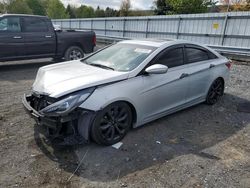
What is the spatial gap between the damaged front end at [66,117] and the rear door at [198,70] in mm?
2287

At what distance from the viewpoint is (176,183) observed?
9.75ft

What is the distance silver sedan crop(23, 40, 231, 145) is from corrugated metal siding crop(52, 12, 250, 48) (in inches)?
289

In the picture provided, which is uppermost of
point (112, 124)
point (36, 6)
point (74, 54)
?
point (36, 6)

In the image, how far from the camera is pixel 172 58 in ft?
14.9

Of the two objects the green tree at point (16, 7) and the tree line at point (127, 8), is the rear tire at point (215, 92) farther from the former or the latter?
the green tree at point (16, 7)

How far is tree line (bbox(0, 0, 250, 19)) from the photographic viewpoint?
79.7 ft

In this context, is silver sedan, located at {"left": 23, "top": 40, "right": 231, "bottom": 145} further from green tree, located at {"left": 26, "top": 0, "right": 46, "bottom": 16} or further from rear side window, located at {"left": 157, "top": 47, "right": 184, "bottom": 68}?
green tree, located at {"left": 26, "top": 0, "right": 46, "bottom": 16}

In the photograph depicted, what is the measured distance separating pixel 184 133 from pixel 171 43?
1.68 meters

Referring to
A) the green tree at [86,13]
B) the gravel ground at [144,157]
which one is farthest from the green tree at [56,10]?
the gravel ground at [144,157]

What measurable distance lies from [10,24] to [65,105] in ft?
20.9

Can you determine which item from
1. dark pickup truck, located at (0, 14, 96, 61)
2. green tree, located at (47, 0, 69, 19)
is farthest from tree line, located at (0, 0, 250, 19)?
dark pickup truck, located at (0, 14, 96, 61)

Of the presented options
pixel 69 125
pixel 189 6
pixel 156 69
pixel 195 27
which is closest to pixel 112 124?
pixel 69 125

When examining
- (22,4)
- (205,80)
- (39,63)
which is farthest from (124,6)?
(205,80)

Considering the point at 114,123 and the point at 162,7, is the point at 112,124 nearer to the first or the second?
the point at 114,123
